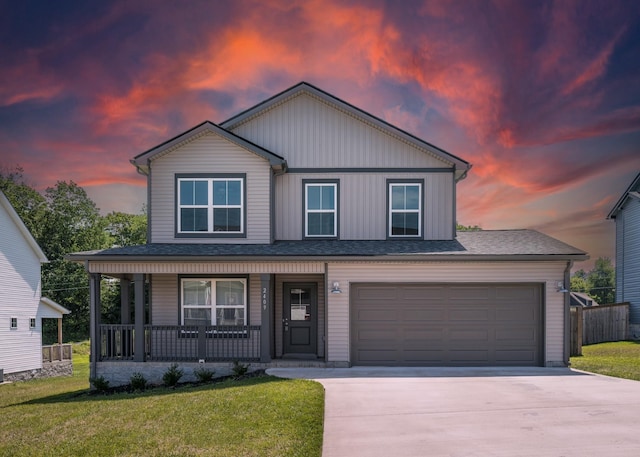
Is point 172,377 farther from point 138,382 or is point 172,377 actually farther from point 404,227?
point 404,227

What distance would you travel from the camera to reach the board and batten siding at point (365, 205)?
14.6 meters

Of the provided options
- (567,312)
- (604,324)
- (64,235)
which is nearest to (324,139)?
(567,312)

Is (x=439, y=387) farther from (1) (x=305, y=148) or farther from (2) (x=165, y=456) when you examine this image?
(1) (x=305, y=148)

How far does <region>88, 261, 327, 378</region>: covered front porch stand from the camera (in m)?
12.7

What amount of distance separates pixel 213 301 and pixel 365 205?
517cm

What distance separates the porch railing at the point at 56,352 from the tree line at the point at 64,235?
50.9ft

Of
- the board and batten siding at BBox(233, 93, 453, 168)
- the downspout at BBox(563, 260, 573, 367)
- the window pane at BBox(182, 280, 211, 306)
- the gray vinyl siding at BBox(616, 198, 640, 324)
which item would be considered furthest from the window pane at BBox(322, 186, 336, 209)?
the gray vinyl siding at BBox(616, 198, 640, 324)

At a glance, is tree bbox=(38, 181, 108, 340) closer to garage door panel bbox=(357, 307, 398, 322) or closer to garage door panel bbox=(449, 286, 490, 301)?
garage door panel bbox=(357, 307, 398, 322)

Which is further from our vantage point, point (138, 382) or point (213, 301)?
point (213, 301)

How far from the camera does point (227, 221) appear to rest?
14.0 metres

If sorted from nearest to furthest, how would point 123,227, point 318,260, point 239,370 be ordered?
point 239,370
point 318,260
point 123,227

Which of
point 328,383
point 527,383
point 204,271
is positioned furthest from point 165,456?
point 527,383

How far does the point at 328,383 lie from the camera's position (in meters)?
10.6

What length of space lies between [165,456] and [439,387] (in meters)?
5.89
